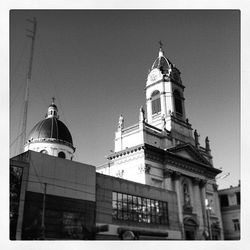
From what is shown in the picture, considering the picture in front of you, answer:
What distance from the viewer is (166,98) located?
47688 mm

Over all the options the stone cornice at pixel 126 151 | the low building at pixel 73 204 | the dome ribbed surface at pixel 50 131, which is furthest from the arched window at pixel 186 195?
the dome ribbed surface at pixel 50 131

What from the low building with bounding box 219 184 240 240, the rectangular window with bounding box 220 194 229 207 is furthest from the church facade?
the rectangular window with bounding box 220 194 229 207

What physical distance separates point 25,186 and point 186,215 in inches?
926

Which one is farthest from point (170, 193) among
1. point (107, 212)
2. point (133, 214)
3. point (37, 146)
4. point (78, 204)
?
point (37, 146)

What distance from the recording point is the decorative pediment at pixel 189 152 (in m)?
43.1

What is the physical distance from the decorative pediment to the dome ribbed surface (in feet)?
50.9

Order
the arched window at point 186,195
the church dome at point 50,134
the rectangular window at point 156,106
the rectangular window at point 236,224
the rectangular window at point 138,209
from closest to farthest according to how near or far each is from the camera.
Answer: the rectangular window at point 138,209, the arched window at point 186,195, the church dome at point 50,134, the rectangular window at point 156,106, the rectangular window at point 236,224

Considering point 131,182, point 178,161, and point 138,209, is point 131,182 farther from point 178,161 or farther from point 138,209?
point 178,161

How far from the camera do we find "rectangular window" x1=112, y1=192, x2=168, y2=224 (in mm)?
29170

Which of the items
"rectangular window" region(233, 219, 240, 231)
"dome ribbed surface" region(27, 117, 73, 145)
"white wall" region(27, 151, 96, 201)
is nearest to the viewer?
"white wall" region(27, 151, 96, 201)

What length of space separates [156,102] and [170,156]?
9813mm

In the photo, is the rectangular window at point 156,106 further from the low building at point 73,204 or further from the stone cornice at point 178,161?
the low building at point 73,204

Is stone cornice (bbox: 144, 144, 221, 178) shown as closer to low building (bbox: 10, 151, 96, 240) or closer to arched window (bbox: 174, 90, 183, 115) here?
arched window (bbox: 174, 90, 183, 115)

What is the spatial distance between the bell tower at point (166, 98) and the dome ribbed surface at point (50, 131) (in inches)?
478
